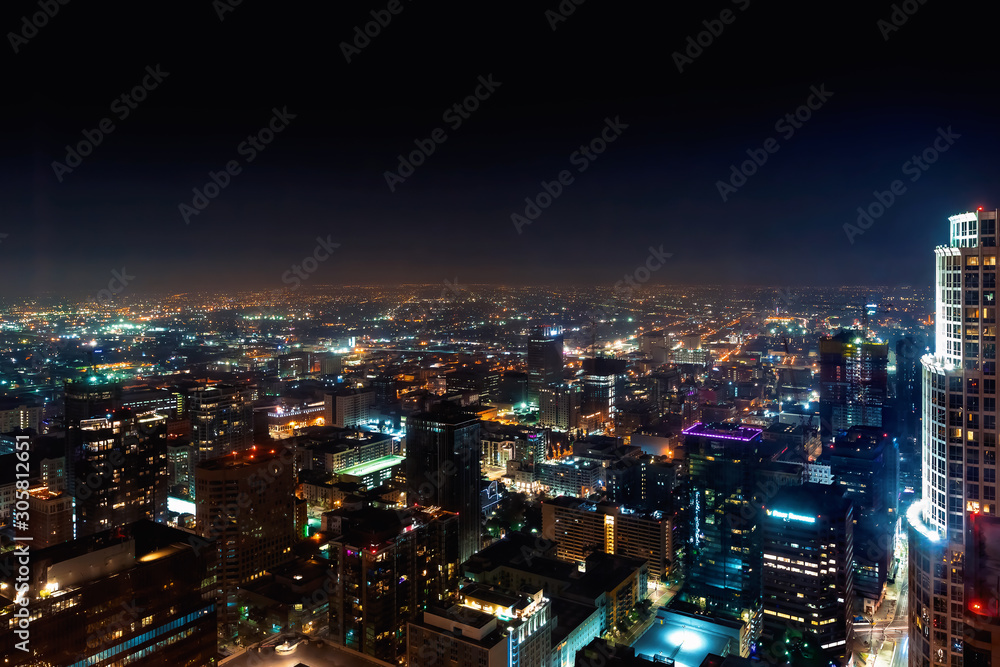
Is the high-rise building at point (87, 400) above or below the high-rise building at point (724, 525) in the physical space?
above

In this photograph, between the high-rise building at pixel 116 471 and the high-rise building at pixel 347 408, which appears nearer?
the high-rise building at pixel 116 471

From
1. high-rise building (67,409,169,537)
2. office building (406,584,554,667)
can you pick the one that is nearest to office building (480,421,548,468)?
high-rise building (67,409,169,537)

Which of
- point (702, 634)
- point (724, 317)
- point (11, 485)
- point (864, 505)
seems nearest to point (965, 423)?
point (702, 634)

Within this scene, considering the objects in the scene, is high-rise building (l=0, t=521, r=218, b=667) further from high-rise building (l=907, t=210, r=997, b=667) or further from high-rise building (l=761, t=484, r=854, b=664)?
high-rise building (l=761, t=484, r=854, b=664)

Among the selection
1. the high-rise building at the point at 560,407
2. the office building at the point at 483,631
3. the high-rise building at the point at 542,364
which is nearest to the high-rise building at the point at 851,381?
the high-rise building at the point at 560,407

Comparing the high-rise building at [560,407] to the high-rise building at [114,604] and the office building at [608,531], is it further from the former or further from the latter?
the high-rise building at [114,604]

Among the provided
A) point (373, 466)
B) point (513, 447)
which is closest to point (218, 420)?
point (373, 466)
